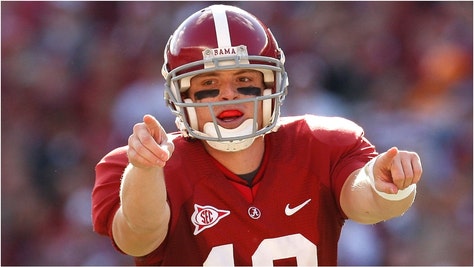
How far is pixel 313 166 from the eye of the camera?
9.60 feet

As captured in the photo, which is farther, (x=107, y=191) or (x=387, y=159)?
(x=107, y=191)

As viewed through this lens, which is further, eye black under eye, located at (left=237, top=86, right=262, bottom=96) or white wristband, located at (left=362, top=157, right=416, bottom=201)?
eye black under eye, located at (left=237, top=86, right=262, bottom=96)

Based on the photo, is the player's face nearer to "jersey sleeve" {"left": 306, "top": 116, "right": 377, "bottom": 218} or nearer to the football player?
the football player

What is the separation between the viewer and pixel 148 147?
8.00 ft

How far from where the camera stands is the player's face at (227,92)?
9.29ft

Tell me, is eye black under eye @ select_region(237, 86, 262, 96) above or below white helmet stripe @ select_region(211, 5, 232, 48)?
below

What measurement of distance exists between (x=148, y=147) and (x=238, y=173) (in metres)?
0.54

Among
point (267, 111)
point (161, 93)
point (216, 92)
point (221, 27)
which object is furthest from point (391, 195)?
point (161, 93)

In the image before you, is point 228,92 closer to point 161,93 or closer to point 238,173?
point 238,173

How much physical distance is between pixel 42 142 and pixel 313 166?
325 cm

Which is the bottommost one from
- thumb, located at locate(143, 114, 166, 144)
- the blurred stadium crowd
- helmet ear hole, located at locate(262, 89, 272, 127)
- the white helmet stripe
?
the blurred stadium crowd

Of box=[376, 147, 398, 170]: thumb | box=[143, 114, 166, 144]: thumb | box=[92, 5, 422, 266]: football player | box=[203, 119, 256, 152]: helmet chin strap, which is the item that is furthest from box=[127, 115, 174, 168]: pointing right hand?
box=[376, 147, 398, 170]: thumb

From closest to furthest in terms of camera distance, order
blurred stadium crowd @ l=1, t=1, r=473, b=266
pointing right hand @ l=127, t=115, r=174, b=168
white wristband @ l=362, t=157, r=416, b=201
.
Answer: pointing right hand @ l=127, t=115, r=174, b=168 → white wristband @ l=362, t=157, r=416, b=201 → blurred stadium crowd @ l=1, t=1, r=473, b=266

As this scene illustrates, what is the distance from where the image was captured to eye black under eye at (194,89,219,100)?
9.45 ft
